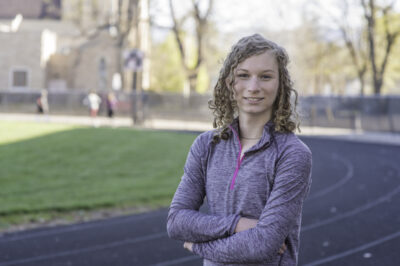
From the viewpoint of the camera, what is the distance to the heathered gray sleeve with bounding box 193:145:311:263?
2.31m

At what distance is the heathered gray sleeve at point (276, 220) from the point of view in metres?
2.31

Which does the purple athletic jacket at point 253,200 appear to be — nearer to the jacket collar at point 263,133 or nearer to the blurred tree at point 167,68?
the jacket collar at point 263,133

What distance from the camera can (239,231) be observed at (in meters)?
2.34

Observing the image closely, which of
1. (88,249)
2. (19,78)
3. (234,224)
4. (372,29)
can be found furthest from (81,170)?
(19,78)

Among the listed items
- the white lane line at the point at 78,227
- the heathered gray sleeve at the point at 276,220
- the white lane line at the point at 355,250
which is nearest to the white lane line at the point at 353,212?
the white lane line at the point at 355,250

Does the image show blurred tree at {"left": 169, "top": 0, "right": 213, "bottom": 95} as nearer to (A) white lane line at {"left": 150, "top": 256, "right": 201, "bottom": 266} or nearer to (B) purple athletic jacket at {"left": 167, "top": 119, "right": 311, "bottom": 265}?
(A) white lane line at {"left": 150, "top": 256, "right": 201, "bottom": 266}

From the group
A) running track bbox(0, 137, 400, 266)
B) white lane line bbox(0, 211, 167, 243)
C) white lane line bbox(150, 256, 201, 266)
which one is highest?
white lane line bbox(150, 256, 201, 266)

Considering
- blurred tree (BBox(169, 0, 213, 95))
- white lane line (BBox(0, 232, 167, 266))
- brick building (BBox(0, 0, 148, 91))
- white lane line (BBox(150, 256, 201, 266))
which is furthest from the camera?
brick building (BBox(0, 0, 148, 91))

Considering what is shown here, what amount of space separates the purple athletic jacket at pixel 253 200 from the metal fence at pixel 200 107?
21.5m

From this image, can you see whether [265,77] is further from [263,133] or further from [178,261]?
[178,261]

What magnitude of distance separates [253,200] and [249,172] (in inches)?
4.6

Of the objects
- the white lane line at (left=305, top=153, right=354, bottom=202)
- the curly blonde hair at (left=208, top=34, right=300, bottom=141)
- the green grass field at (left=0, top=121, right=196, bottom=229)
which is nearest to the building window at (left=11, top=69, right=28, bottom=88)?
the green grass field at (left=0, top=121, right=196, bottom=229)

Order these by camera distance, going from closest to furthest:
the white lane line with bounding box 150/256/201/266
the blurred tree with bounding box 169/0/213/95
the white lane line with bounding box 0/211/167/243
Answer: the white lane line with bounding box 150/256/201/266 < the white lane line with bounding box 0/211/167/243 < the blurred tree with bounding box 169/0/213/95

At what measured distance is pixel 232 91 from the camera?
2.59 metres
